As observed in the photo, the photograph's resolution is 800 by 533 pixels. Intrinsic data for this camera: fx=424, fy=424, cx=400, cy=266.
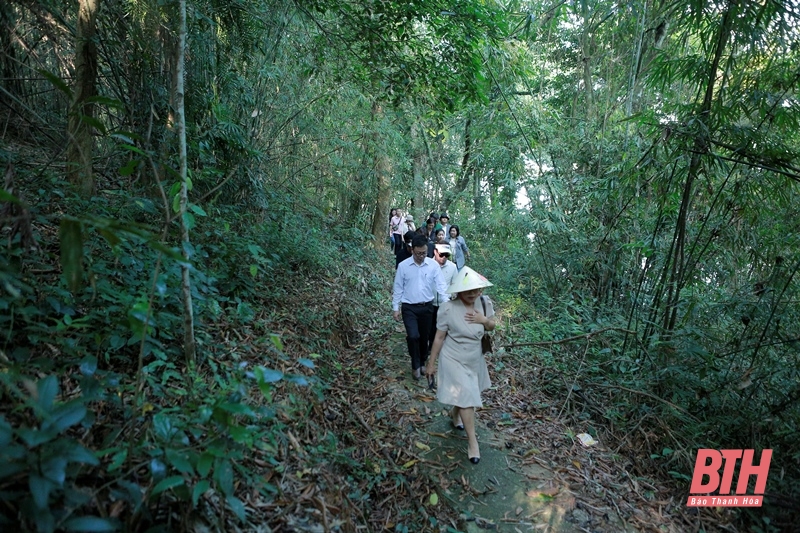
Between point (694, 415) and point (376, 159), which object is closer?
point (694, 415)

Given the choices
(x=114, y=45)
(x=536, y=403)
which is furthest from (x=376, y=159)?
(x=536, y=403)

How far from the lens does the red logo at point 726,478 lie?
11.9 feet

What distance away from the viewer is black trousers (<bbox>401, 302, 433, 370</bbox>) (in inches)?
207

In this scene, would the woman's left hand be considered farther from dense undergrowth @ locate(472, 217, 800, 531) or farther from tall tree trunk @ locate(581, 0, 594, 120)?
tall tree trunk @ locate(581, 0, 594, 120)

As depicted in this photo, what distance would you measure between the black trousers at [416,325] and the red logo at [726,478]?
2.98 meters

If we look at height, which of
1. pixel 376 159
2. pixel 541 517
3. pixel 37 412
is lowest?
pixel 541 517

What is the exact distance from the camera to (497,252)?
40.0 feet

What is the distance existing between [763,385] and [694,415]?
68 centimetres

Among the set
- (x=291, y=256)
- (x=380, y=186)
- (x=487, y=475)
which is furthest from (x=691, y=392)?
(x=380, y=186)

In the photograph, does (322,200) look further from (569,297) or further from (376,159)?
(569,297)

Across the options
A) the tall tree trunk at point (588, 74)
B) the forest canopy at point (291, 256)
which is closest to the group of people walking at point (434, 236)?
the forest canopy at point (291, 256)

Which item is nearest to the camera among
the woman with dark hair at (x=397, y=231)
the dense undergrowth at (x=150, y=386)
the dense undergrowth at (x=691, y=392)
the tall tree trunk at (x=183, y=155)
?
the dense undergrowth at (x=150, y=386)

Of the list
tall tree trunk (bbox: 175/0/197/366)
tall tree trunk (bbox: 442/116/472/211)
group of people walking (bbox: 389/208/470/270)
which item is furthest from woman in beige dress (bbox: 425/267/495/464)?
tall tree trunk (bbox: 442/116/472/211)

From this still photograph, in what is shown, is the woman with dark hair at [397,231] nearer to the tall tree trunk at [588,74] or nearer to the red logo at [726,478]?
the tall tree trunk at [588,74]
